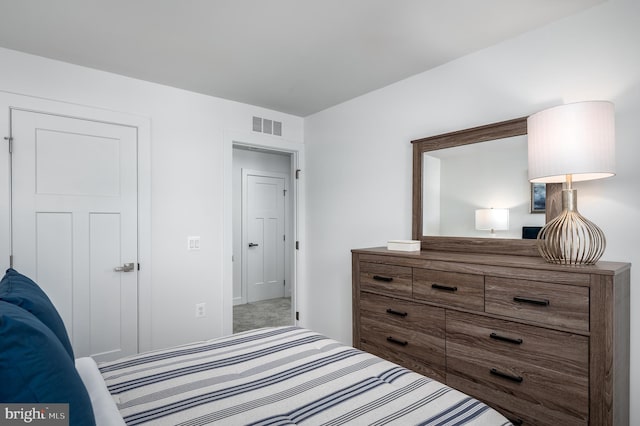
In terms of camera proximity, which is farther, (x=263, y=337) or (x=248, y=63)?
(x=248, y=63)

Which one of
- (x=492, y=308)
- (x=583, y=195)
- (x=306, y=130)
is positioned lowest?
(x=492, y=308)

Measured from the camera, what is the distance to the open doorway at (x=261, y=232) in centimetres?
544

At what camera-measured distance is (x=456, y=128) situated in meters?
2.59

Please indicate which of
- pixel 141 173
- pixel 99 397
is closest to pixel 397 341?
→ pixel 99 397

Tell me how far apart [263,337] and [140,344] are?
1.61 meters

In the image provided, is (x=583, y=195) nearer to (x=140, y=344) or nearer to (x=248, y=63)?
(x=248, y=63)

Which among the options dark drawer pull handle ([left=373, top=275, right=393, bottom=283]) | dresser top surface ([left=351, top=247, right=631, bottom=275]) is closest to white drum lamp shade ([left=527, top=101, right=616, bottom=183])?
dresser top surface ([left=351, top=247, right=631, bottom=275])

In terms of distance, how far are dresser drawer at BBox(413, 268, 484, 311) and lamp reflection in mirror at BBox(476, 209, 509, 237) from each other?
20.5 inches

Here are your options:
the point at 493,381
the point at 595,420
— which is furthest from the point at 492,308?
the point at 595,420

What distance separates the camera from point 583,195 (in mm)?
1969

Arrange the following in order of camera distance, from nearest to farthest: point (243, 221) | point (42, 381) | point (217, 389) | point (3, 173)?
point (42, 381)
point (217, 389)
point (3, 173)
point (243, 221)

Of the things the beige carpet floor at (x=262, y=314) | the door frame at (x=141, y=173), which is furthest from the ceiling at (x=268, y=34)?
the beige carpet floor at (x=262, y=314)

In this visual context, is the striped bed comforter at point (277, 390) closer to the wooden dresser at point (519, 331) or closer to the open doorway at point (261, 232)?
the wooden dresser at point (519, 331)

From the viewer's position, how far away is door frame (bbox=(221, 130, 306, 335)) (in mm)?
3426
